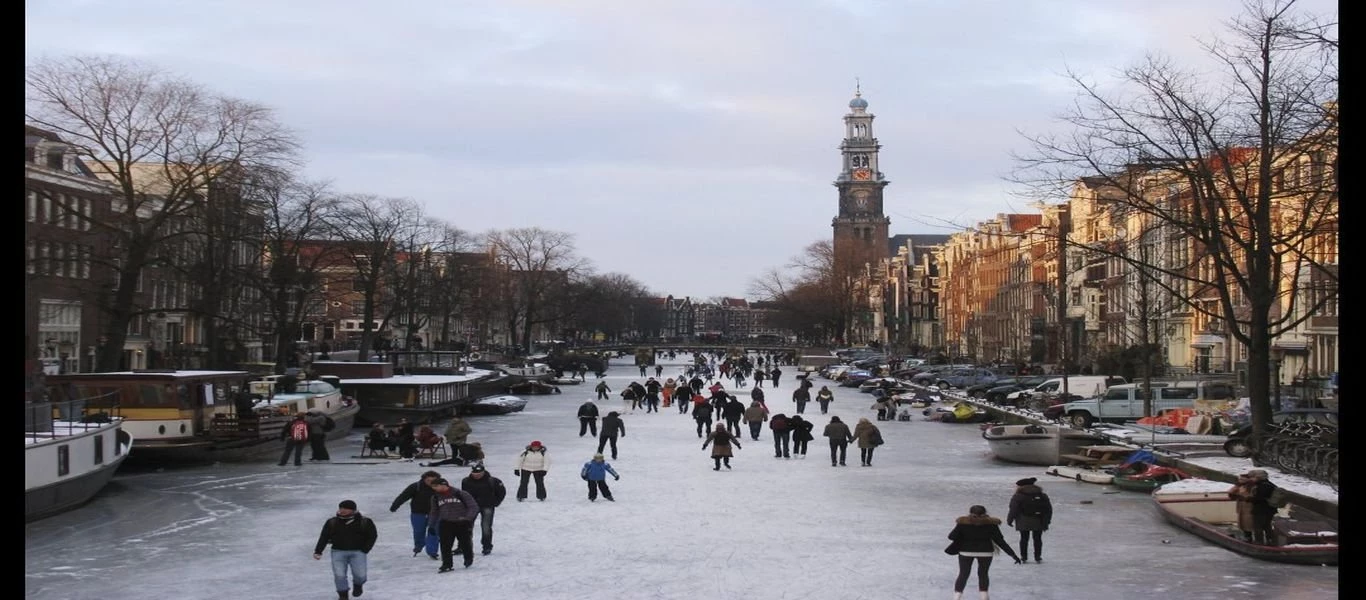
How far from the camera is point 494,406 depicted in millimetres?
65875

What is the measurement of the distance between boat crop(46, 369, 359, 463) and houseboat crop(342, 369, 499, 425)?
1524cm

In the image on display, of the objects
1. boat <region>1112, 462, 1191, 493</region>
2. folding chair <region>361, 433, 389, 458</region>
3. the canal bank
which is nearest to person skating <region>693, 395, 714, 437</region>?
folding chair <region>361, 433, 389, 458</region>

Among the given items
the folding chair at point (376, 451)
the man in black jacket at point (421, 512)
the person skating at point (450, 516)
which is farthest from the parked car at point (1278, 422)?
the folding chair at point (376, 451)

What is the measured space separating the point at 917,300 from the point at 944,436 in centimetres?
12100

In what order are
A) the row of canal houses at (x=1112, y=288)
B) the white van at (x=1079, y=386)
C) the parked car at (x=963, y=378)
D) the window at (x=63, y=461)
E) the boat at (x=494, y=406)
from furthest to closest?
the parked car at (x=963, y=378)
the boat at (x=494, y=406)
the white van at (x=1079, y=386)
the row of canal houses at (x=1112, y=288)
the window at (x=63, y=461)

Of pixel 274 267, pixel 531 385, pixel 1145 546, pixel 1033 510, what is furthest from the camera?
pixel 531 385

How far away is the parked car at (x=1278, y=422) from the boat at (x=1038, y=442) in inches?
131

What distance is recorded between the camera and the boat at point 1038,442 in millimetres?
38156

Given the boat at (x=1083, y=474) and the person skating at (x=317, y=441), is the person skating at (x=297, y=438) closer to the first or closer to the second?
the person skating at (x=317, y=441)

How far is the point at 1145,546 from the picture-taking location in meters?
23.7

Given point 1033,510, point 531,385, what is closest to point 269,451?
point 1033,510

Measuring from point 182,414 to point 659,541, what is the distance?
2009 centimetres
